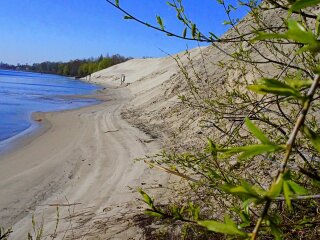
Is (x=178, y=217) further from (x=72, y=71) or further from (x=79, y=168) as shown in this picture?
(x=72, y=71)

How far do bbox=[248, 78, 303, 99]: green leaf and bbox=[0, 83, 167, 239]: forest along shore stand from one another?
9.69 feet

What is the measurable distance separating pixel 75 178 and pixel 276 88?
9.25 metres

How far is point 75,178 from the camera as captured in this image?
9477 mm

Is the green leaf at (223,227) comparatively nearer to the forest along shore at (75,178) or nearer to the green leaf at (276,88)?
the green leaf at (276,88)

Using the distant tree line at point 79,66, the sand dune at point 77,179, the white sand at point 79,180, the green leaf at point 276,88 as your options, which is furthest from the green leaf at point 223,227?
the distant tree line at point 79,66

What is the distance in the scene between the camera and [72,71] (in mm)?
150625

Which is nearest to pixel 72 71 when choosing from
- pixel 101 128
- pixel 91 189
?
pixel 101 128

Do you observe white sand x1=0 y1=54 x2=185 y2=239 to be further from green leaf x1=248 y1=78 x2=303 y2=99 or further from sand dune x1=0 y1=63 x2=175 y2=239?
green leaf x1=248 y1=78 x2=303 y2=99

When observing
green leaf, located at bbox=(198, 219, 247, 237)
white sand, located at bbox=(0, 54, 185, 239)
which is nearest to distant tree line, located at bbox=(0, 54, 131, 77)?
white sand, located at bbox=(0, 54, 185, 239)

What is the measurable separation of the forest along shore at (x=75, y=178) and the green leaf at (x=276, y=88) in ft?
9.69

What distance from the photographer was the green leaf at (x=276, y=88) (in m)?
0.60

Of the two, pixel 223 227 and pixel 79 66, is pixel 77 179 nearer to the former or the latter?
pixel 223 227

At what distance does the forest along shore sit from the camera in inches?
267

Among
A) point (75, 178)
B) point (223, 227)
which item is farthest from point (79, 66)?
point (223, 227)
